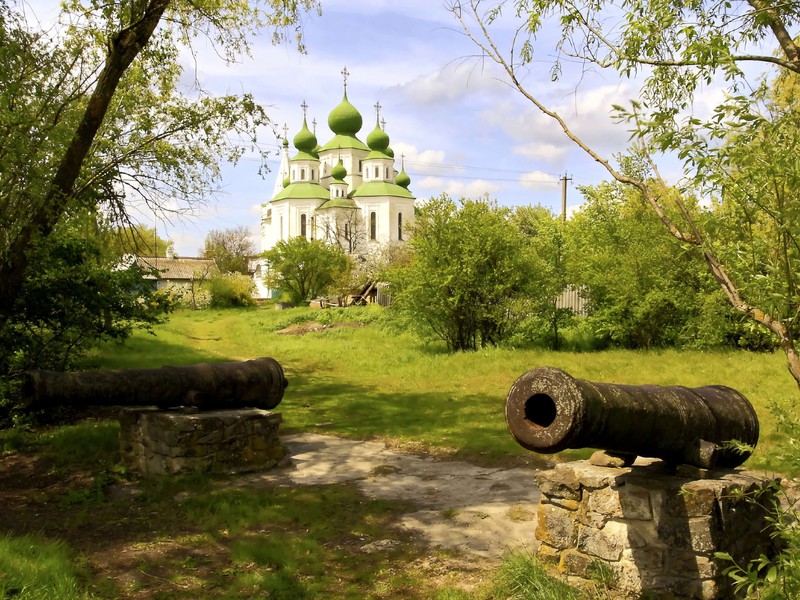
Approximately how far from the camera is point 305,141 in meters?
67.6

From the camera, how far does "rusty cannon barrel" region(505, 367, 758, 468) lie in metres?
3.77

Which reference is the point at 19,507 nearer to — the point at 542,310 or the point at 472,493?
the point at 472,493

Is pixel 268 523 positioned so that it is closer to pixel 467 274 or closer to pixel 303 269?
pixel 467 274

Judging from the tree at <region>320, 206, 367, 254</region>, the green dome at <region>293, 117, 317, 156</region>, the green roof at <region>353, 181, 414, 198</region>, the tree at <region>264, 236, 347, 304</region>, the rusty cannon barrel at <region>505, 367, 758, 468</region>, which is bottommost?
the rusty cannon barrel at <region>505, 367, 758, 468</region>

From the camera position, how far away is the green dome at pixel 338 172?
64750 mm

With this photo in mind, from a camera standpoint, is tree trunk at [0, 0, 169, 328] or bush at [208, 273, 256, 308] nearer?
tree trunk at [0, 0, 169, 328]

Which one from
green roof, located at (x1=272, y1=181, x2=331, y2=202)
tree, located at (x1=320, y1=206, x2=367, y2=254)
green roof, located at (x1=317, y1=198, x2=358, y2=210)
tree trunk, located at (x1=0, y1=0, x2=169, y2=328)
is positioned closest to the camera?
tree trunk, located at (x1=0, y1=0, x2=169, y2=328)

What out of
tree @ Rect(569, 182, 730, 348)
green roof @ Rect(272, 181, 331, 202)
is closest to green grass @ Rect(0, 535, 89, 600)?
tree @ Rect(569, 182, 730, 348)

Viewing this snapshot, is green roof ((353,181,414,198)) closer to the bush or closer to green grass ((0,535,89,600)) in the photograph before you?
the bush

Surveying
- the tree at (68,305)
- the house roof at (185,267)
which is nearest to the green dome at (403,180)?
the house roof at (185,267)

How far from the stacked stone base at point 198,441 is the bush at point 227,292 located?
3489cm

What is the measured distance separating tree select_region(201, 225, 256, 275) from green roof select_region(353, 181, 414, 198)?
591 inches

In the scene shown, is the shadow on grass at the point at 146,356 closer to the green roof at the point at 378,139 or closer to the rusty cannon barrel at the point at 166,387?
the rusty cannon barrel at the point at 166,387

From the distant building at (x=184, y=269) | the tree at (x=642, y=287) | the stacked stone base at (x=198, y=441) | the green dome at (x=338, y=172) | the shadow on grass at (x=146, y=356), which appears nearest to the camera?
the stacked stone base at (x=198, y=441)
